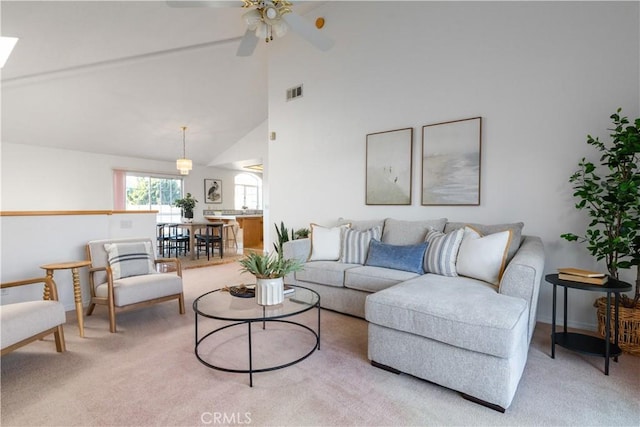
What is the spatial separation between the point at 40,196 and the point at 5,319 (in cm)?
590

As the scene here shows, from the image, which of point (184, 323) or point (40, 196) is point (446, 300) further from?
point (40, 196)

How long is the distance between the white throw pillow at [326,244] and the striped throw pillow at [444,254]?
3.42ft

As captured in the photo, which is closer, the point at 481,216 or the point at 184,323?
the point at 184,323

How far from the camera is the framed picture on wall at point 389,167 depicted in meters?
3.88

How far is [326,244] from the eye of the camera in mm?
3688

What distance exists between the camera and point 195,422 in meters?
1.62

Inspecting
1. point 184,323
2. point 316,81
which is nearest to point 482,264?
point 184,323

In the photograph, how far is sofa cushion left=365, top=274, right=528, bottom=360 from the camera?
1695 mm

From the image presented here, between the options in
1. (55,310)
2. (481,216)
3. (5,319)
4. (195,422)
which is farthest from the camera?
(481,216)

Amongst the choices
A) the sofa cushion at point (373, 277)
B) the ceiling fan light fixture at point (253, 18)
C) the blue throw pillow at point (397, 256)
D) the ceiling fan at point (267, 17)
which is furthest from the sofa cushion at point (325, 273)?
the ceiling fan light fixture at point (253, 18)

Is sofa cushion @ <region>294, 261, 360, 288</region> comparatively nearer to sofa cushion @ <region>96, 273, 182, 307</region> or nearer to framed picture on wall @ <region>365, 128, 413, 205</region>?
framed picture on wall @ <region>365, 128, 413, 205</region>

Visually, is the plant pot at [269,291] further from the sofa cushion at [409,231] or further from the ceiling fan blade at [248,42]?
the ceiling fan blade at [248,42]

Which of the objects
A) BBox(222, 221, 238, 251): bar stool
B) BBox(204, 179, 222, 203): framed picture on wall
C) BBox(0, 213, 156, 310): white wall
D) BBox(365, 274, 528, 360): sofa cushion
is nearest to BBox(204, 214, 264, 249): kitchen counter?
BBox(222, 221, 238, 251): bar stool

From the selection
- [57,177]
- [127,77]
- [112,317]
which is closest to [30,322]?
[112,317]
